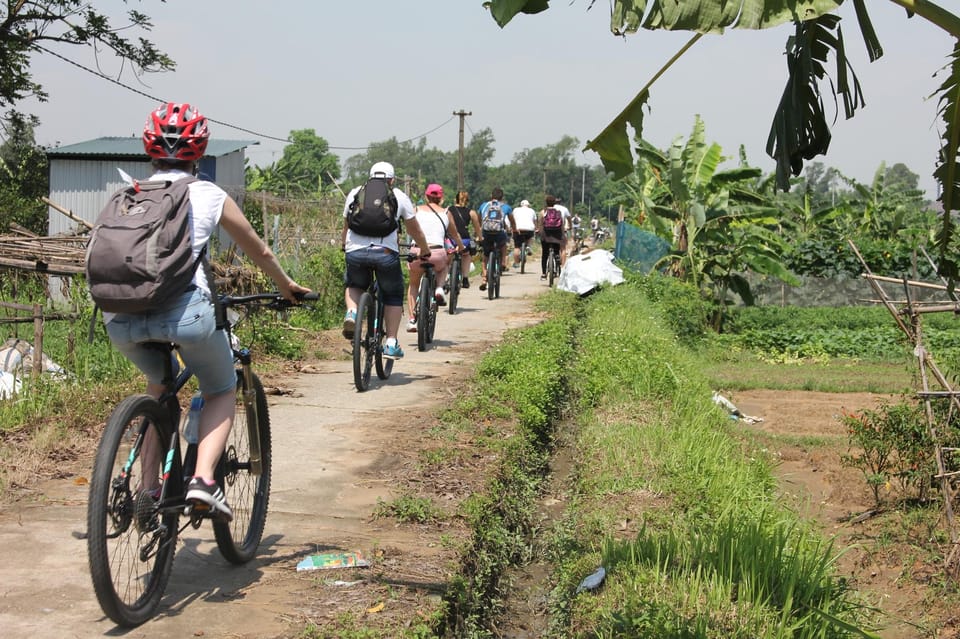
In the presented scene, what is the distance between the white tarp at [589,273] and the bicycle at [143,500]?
46.1 feet

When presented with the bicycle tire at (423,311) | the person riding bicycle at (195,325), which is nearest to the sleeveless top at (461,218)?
the bicycle tire at (423,311)

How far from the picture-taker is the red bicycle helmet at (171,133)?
13.0 ft

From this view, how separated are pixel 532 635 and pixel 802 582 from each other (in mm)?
1298

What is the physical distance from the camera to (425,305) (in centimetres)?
1103

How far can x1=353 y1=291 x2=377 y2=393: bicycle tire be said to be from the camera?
848cm

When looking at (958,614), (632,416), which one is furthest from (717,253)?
(958,614)

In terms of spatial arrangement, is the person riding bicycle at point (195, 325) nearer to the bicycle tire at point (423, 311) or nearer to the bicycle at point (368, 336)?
the bicycle at point (368, 336)

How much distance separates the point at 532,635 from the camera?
16.4 feet

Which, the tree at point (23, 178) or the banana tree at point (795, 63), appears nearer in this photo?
the banana tree at point (795, 63)

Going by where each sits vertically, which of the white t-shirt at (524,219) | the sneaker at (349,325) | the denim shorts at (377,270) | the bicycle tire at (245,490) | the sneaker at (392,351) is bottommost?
the bicycle tire at (245,490)

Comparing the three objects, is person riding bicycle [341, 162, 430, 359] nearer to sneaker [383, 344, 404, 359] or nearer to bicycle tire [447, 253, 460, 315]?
sneaker [383, 344, 404, 359]

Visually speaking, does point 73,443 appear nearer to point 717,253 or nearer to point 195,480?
point 195,480

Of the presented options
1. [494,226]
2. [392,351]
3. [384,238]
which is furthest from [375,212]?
[494,226]

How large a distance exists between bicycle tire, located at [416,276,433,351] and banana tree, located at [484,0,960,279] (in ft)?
20.9
